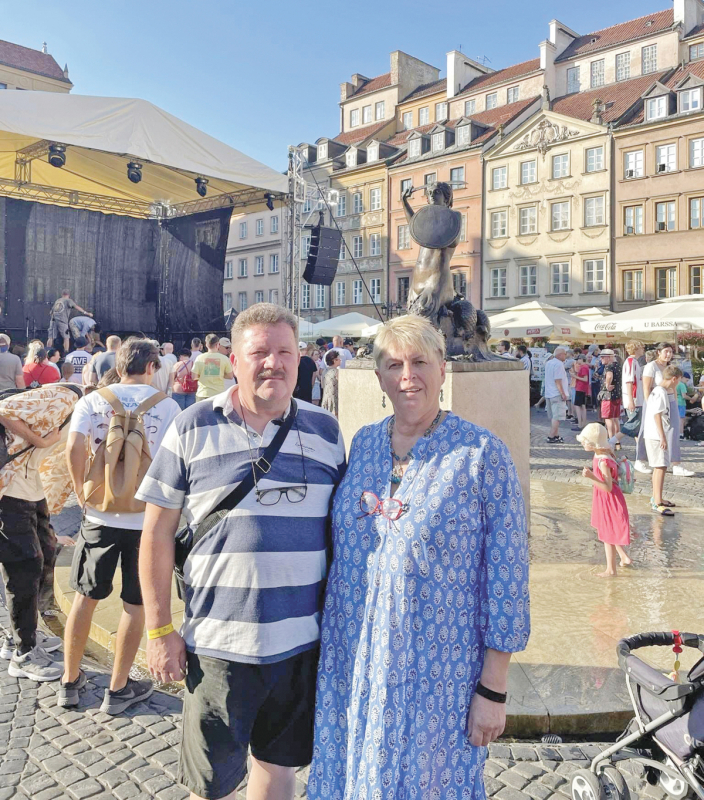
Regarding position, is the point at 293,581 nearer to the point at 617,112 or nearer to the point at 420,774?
the point at 420,774

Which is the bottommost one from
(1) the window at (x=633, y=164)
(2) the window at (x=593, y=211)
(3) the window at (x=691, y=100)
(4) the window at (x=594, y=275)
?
(4) the window at (x=594, y=275)

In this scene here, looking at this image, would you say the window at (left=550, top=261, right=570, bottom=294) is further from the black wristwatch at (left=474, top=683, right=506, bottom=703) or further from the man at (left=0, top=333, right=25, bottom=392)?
the black wristwatch at (left=474, top=683, right=506, bottom=703)

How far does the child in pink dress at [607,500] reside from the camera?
5086 mm

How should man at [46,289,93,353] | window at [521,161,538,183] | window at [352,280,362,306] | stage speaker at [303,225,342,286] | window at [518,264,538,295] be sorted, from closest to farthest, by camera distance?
1. stage speaker at [303,225,342,286]
2. man at [46,289,93,353]
3. window at [521,161,538,183]
4. window at [518,264,538,295]
5. window at [352,280,362,306]

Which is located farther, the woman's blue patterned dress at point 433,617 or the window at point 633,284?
the window at point 633,284

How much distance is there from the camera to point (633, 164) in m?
32.1

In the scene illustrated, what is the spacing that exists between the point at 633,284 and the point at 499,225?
7796 millimetres

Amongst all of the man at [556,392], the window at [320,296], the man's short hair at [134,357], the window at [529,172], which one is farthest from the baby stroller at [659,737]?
the window at [320,296]

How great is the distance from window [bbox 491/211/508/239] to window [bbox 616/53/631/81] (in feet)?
30.5

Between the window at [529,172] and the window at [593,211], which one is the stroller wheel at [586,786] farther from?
the window at [529,172]

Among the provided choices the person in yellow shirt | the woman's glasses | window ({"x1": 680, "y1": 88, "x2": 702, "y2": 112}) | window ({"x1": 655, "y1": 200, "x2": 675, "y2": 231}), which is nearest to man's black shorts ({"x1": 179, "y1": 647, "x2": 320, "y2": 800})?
the woman's glasses

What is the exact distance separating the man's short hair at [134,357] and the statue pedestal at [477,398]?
2292mm

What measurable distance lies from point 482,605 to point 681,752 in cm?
90

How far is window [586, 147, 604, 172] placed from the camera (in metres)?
→ 32.9
